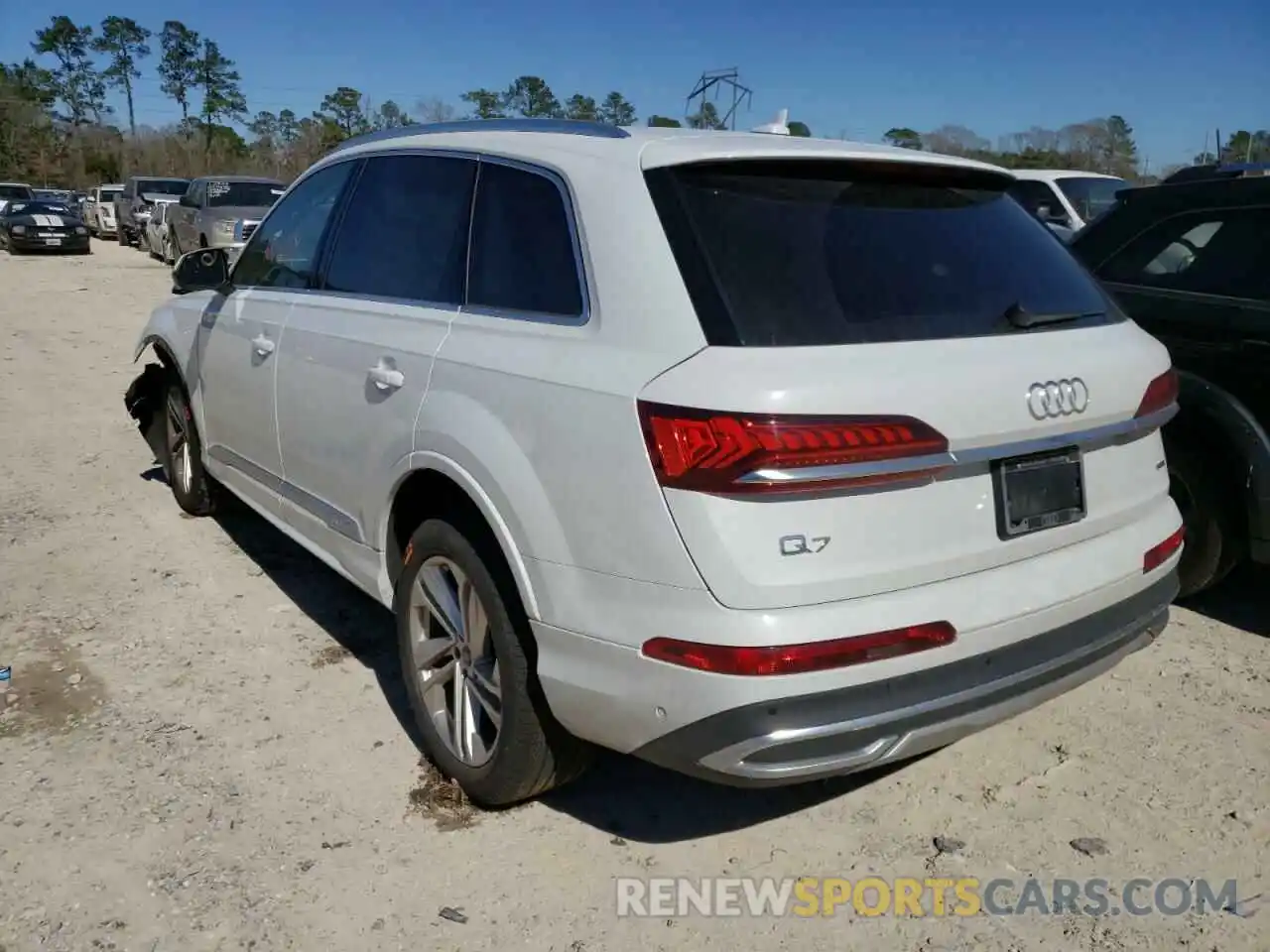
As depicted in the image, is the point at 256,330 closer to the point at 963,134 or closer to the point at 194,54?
the point at 963,134

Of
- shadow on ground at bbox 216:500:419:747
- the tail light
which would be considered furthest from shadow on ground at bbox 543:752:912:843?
the tail light

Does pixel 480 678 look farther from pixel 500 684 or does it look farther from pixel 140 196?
pixel 140 196

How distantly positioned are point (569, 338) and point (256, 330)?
2160mm

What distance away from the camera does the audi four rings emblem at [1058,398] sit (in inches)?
96.3

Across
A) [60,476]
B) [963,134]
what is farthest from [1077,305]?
[963,134]

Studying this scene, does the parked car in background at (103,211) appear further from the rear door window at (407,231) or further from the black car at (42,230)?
the rear door window at (407,231)

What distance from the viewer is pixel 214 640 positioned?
4195 mm

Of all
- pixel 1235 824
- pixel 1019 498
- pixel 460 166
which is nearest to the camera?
pixel 1019 498

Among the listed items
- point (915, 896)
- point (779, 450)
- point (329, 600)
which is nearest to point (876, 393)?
point (779, 450)

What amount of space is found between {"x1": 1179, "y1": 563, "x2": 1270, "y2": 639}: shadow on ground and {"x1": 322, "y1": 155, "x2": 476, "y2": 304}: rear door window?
11.5ft

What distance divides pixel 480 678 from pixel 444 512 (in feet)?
1.61

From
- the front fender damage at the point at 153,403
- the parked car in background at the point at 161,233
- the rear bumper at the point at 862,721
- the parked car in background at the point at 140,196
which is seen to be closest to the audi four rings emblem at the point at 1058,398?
the rear bumper at the point at 862,721

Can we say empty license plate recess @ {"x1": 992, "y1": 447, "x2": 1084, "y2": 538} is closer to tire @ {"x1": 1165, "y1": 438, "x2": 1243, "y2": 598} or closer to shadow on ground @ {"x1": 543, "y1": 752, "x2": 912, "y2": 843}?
shadow on ground @ {"x1": 543, "y1": 752, "x2": 912, "y2": 843}

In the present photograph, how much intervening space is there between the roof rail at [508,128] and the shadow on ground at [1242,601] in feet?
11.0
